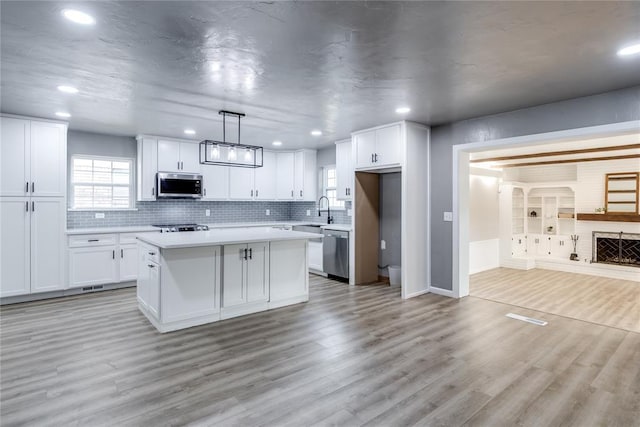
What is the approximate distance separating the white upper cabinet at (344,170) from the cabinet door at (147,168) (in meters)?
3.16

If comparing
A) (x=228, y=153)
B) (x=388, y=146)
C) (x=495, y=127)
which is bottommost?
(x=228, y=153)

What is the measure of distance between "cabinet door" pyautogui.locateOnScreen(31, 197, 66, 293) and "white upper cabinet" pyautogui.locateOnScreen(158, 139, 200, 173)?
1642 millimetres

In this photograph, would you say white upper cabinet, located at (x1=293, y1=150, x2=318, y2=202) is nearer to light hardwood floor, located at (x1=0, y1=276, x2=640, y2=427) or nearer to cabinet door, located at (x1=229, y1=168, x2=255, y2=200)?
cabinet door, located at (x1=229, y1=168, x2=255, y2=200)

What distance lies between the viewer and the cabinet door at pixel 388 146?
16.1 ft

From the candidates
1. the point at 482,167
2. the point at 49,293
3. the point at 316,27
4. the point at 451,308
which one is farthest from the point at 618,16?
the point at 49,293

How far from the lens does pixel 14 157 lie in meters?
4.50

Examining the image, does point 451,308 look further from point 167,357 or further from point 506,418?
point 167,357

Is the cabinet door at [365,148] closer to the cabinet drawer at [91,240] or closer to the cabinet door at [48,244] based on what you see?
the cabinet drawer at [91,240]

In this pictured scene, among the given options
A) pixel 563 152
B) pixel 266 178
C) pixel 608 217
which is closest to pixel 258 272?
pixel 266 178

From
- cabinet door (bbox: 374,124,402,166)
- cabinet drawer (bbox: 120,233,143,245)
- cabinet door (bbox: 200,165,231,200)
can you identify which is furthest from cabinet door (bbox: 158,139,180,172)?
cabinet door (bbox: 374,124,402,166)

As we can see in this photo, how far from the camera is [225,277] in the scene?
3930mm

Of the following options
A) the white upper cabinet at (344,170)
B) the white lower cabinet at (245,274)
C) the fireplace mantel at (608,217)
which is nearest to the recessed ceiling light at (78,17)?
the white lower cabinet at (245,274)

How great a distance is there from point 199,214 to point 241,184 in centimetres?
100

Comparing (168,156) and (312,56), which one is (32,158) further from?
(312,56)
